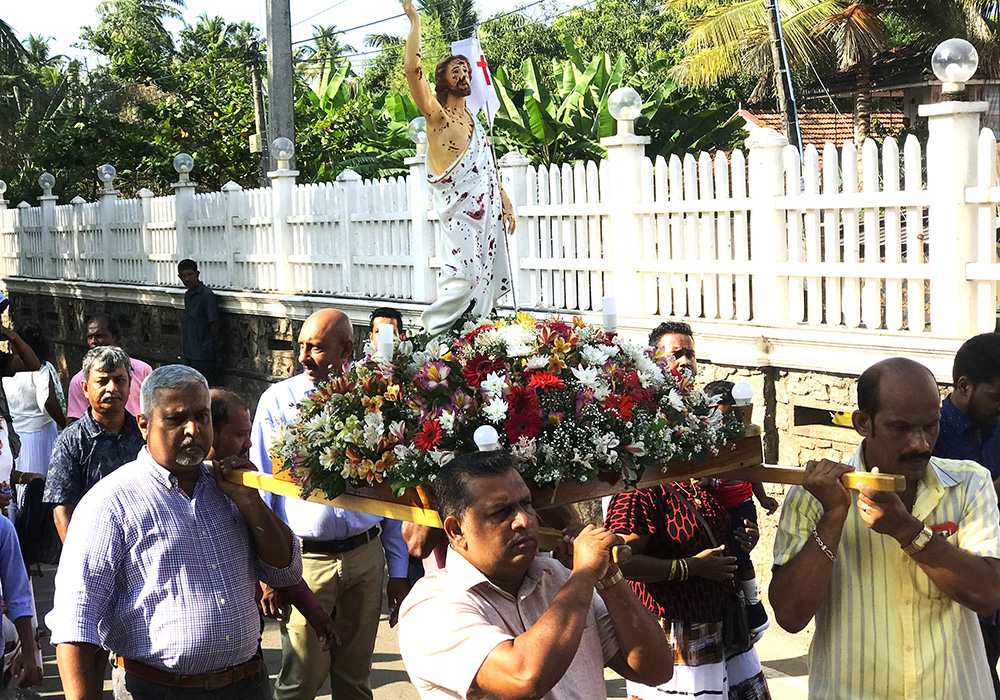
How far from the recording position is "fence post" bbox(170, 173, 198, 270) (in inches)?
589

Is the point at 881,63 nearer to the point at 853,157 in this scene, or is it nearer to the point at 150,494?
the point at 853,157

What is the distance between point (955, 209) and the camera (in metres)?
6.36

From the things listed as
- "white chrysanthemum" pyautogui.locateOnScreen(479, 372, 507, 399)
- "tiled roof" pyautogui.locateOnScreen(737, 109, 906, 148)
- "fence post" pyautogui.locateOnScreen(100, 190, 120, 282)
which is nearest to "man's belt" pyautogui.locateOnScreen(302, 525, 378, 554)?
"white chrysanthemum" pyautogui.locateOnScreen(479, 372, 507, 399)

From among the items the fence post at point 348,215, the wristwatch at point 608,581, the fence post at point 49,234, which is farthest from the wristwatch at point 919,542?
the fence post at point 49,234

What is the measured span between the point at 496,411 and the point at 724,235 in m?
4.84

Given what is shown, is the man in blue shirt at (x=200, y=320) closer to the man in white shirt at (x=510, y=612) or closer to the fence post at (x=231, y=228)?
Result: the fence post at (x=231, y=228)

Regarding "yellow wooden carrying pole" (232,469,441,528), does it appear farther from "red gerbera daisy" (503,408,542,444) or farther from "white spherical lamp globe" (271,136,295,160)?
"white spherical lamp globe" (271,136,295,160)

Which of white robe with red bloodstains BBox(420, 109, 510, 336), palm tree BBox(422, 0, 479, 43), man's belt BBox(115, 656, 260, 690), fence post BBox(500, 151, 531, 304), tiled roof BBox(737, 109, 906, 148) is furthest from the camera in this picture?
palm tree BBox(422, 0, 479, 43)

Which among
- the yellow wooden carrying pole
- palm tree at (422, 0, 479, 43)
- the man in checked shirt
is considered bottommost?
the man in checked shirt

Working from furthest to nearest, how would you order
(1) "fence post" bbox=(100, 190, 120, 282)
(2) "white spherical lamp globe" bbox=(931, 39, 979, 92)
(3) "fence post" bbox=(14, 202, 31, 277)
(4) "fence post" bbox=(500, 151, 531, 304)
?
(3) "fence post" bbox=(14, 202, 31, 277) → (1) "fence post" bbox=(100, 190, 120, 282) → (4) "fence post" bbox=(500, 151, 531, 304) → (2) "white spherical lamp globe" bbox=(931, 39, 979, 92)

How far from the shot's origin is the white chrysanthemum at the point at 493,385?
3275 mm

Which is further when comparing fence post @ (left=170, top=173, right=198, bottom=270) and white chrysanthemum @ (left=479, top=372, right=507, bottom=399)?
fence post @ (left=170, top=173, right=198, bottom=270)

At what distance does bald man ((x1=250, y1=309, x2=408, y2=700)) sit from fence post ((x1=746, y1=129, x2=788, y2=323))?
3.10 meters

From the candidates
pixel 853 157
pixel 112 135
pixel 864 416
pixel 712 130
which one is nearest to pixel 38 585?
pixel 853 157
